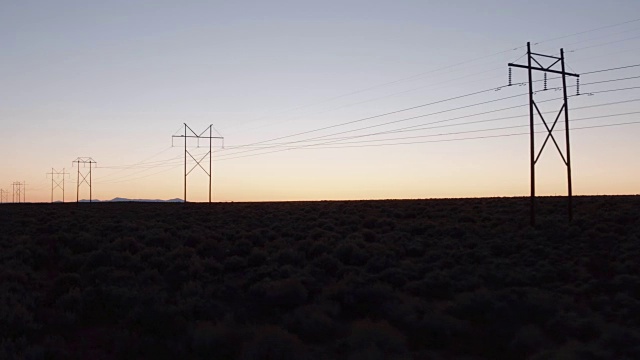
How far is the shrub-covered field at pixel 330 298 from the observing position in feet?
52.0

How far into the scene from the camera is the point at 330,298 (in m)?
21.2

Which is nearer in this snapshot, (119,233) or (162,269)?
(162,269)

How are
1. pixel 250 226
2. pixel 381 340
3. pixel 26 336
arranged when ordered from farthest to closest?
pixel 250 226 < pixel 26 336 < pixel 381 340

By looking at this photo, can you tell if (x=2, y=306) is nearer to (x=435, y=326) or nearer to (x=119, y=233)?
(x=435, y=326)

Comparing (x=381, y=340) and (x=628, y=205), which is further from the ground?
(x=628, y=205)

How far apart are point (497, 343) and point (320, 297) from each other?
21.7 ft

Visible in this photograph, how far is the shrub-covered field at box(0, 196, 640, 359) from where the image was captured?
15.9 metres

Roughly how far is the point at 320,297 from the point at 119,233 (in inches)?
1030

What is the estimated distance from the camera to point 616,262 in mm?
27969

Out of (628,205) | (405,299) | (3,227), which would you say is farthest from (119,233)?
(628,205)

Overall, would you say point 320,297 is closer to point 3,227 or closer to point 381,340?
point 381,340

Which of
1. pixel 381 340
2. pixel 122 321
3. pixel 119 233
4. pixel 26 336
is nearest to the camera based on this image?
pixel 381 340

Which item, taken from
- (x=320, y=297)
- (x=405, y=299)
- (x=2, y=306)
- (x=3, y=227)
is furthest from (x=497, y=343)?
(x=3, y=227)

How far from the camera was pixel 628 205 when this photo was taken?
170 ft
